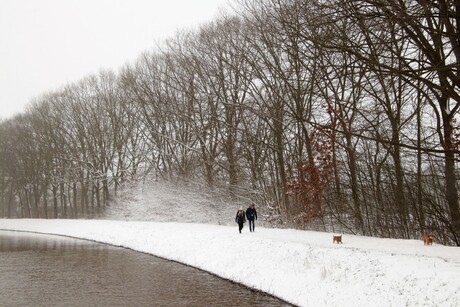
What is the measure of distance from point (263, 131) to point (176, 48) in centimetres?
1149

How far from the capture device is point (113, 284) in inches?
650

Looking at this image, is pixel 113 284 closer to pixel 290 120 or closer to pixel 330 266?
pixel 330 266

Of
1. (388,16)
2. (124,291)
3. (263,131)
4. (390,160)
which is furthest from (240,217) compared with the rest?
(388,16)

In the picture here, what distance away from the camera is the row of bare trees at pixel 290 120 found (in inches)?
527

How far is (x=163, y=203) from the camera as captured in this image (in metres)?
42.0

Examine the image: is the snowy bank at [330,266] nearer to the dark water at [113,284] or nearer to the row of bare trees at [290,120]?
the dark water at [113,284]

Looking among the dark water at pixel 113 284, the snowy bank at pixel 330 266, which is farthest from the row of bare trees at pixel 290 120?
the dark water at pixel 113 284

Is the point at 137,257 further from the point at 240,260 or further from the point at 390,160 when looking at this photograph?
the point at 390,160

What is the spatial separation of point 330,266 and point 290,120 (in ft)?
63.8

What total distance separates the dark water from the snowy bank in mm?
765

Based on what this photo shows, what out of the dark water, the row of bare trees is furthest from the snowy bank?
the row of bare trees

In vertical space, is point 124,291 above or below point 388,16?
below

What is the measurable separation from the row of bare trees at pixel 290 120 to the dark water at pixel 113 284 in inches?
230

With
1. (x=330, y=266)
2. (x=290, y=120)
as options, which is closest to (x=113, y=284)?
(x=330, y=266)
